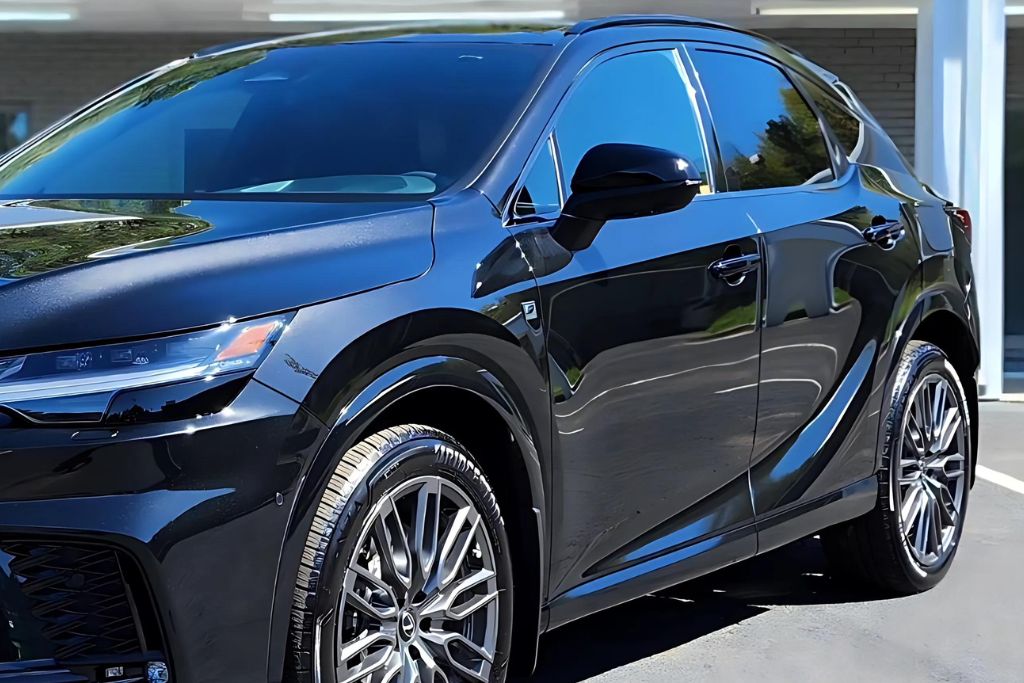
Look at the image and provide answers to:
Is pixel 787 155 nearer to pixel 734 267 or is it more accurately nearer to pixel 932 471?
pixel 734 267

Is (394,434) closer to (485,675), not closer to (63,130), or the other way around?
(485,675)

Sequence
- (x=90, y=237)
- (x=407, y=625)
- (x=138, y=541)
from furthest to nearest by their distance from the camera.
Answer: (x=407, y=625) → (x=90, y=237) → (x=138, y=541)

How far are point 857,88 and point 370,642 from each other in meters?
11.6

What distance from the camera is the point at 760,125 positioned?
176 inches

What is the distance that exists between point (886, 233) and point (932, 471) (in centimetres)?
88

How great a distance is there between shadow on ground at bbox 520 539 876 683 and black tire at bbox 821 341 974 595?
11cm

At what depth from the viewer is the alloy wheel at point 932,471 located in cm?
494

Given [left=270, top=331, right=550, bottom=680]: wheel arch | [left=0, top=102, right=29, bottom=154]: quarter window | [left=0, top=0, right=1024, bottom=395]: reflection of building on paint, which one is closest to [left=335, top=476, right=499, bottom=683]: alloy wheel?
[left=270, top=331, right=550, bottom=680]: wheel arch

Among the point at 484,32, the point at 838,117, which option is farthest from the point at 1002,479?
the point at 484,32

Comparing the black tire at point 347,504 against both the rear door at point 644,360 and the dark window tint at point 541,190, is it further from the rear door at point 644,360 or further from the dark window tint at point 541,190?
the dark window tint at point 541,190

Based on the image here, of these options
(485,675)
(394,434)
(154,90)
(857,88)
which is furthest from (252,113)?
(857,88)

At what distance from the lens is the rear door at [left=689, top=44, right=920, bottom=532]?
13.7 feet

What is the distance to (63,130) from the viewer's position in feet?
14.3

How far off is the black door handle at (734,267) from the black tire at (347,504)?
1.08 m
